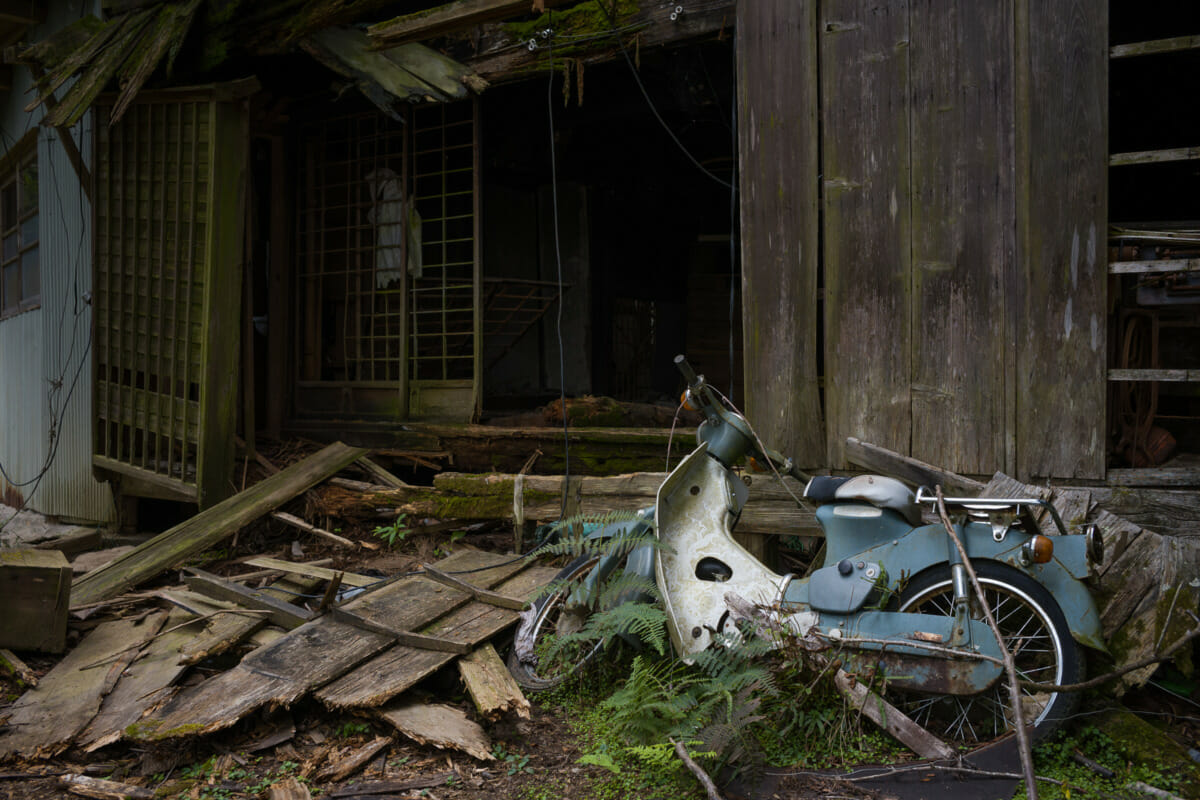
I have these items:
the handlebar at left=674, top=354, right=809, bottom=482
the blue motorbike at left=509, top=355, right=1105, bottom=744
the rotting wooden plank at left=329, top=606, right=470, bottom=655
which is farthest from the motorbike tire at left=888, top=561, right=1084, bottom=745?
the rotting wooden plank at left=329, top=606, right=470, bottom=655

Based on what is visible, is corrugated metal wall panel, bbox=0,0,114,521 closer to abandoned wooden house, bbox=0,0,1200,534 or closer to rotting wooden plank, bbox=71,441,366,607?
abandoned wooden house, bbox=0,0,1200,534

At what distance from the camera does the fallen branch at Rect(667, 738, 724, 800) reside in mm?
2791

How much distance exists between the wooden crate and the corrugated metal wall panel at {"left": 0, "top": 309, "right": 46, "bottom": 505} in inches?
226

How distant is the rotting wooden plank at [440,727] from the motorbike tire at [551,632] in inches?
17.4

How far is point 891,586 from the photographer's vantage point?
10.7ft

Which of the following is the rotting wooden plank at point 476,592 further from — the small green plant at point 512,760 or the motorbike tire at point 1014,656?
the motorbike tire at point 1014,656

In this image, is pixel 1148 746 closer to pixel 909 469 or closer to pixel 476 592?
pixel 909 469

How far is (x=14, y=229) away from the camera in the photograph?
10242 mm

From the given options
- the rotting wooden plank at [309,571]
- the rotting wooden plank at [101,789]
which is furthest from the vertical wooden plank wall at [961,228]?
the rotting wooden plank at [101,789]

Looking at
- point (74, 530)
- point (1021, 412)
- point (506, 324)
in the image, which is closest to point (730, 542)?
point (1021, 412)

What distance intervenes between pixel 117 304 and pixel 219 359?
1666 millimetres

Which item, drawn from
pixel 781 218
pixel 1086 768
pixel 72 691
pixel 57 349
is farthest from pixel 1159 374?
pixel 57 349

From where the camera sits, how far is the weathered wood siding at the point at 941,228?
409 centimetres

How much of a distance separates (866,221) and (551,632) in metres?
2.69
